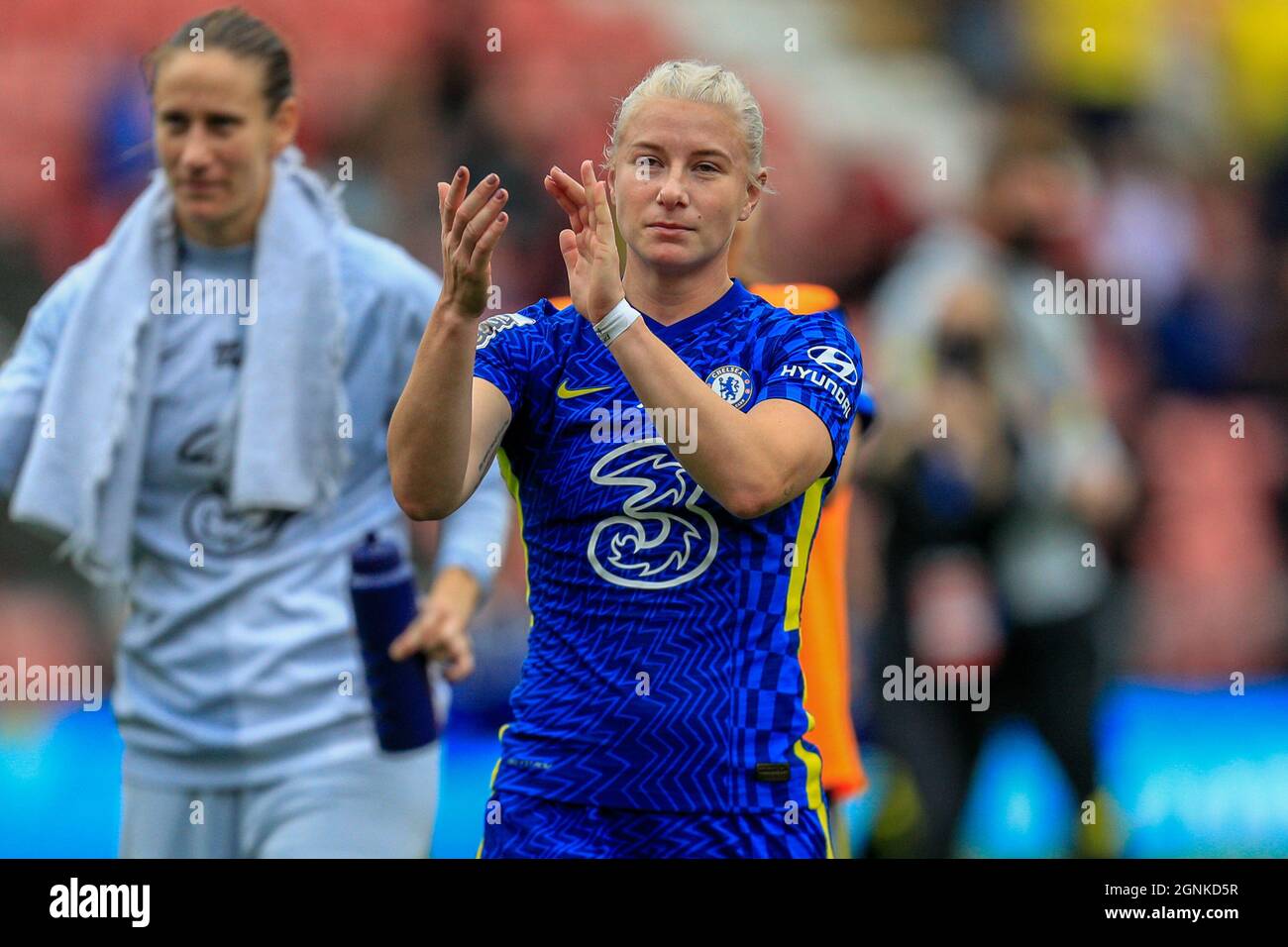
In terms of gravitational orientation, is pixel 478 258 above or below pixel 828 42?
below

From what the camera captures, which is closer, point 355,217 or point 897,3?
point 355,217

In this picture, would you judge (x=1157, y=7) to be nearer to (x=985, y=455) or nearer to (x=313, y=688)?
(x=985, y=455)

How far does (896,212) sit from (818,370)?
170 inches

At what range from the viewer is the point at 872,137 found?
709 centimetres

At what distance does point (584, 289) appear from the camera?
2.43m

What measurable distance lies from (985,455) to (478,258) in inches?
154

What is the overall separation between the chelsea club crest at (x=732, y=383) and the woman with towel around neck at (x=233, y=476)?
4.54 feet

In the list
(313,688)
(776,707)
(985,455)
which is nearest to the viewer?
(776,707)

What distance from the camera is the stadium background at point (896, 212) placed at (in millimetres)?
6000

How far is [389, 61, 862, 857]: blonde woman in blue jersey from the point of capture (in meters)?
2.61

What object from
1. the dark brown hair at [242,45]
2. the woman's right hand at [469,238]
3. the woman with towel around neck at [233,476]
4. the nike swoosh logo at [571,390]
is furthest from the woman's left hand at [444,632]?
the woman's right hand at [469,238]

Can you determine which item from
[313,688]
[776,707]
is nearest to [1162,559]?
[313,688]
